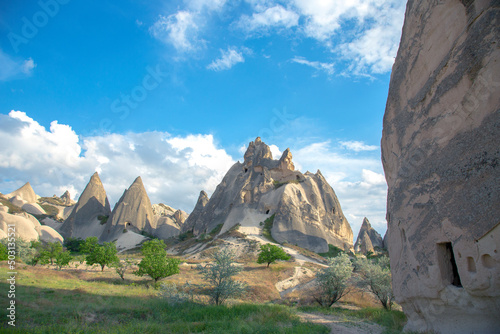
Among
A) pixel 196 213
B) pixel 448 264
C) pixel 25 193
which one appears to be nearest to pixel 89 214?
pixel 196 213

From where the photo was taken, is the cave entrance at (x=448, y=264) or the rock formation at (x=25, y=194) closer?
the cave entrance at (x=448, y=264)

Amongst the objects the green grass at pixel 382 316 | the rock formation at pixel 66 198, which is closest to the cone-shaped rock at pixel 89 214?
the rock formation at pixel 66 198

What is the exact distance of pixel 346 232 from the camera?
41438 millimetres

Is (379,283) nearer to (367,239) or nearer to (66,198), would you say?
(367,239)

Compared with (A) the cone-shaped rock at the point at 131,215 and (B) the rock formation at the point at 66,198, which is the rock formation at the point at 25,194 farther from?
(A) the cone-shaped rock at the point at 131,215

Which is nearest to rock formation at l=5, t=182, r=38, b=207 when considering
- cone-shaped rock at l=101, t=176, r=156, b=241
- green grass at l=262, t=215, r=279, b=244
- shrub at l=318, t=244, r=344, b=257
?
cone-shaped rock at l=101, t=176, r=156, b=241

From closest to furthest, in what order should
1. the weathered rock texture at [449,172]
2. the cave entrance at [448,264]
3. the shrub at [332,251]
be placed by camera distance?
the weathered rock texture at [449,172] → the cave entrance at [448,264] → the shrub at [332,251]

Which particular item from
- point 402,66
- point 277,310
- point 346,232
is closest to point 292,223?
point 346,232

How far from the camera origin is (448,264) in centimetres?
578

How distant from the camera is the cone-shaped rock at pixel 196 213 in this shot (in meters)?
49.3

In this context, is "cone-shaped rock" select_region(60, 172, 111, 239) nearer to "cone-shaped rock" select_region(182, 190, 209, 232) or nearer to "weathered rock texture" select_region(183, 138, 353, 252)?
→ "cone-shaped rock" select_region(182, 190, 209, 232)

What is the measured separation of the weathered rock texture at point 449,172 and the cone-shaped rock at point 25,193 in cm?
7673

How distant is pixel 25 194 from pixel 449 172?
8037 centimetres

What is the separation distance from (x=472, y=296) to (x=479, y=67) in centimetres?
417
